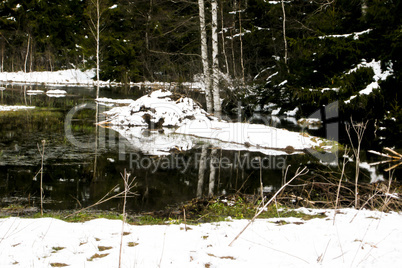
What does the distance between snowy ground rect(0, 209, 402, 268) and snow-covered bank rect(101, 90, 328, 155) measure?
473 centimetres

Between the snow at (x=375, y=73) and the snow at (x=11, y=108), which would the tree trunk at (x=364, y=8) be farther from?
the snow at (x=11, y=108)

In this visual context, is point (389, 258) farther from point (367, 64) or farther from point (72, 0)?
point (72, 0)

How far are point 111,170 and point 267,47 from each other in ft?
54.9

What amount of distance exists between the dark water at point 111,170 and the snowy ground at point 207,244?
4.58 feet

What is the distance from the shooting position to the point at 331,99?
11.0 metres

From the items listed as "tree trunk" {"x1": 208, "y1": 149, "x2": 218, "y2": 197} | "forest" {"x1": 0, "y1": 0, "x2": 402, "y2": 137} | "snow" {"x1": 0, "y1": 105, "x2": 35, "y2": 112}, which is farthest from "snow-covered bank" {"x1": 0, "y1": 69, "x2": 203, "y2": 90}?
"tree trunk" {"x1": 208, "y1": 149, "x2": 218, "y2": 197}

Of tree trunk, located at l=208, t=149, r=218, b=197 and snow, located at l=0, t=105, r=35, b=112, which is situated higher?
snow, located at l=0, t=105, r=35, b=112

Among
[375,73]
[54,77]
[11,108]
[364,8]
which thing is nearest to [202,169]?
[375,73]

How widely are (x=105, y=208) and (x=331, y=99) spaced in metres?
8.97

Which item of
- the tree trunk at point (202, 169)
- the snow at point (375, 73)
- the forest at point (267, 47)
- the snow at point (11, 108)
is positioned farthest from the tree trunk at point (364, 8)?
the snow at point (11, 108)

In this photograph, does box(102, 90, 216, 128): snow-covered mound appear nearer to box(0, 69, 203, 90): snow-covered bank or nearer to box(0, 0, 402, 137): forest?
box(0, 0, 402, 137): forest

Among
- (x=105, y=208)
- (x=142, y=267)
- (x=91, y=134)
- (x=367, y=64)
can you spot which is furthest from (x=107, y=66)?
(x=142, y=267)

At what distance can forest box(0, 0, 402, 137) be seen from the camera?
10297 mm

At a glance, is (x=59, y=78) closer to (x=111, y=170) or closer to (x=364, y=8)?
(x=364, y=8)
